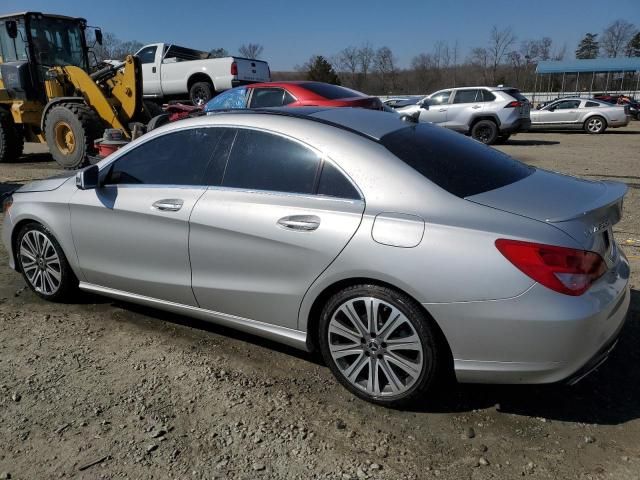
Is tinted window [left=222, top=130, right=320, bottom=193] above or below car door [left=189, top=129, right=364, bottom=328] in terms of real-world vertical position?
above

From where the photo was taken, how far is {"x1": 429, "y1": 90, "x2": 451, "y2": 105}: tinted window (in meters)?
17.0

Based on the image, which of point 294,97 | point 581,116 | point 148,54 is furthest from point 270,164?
point 581,116

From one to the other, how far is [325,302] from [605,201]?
157 cm

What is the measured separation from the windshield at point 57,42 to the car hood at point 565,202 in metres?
11.1

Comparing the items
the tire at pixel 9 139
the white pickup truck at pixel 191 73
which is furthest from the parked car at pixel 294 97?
the white pickup truck at pixel 191 73

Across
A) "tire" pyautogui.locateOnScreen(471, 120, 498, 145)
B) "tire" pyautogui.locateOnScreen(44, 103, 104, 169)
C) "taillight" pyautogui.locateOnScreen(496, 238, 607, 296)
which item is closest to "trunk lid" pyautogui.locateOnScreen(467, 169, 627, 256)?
"taillight" pyautogui.locateOnScreen(496, 238, 607, 296)

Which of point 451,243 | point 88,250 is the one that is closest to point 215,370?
point 88,250

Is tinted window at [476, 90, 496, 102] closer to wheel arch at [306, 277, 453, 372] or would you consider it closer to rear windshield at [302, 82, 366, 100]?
rear windshield at [302, 82, 366, 100]

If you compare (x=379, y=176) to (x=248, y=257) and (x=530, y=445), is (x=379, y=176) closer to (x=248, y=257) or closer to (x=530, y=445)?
(x=248, y=257)

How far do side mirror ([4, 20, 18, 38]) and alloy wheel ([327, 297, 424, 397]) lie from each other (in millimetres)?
10322

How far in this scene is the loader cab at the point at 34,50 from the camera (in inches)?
424

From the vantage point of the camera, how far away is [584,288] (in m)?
2.46

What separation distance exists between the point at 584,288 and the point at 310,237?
1.35m

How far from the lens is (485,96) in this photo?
16172 mm
